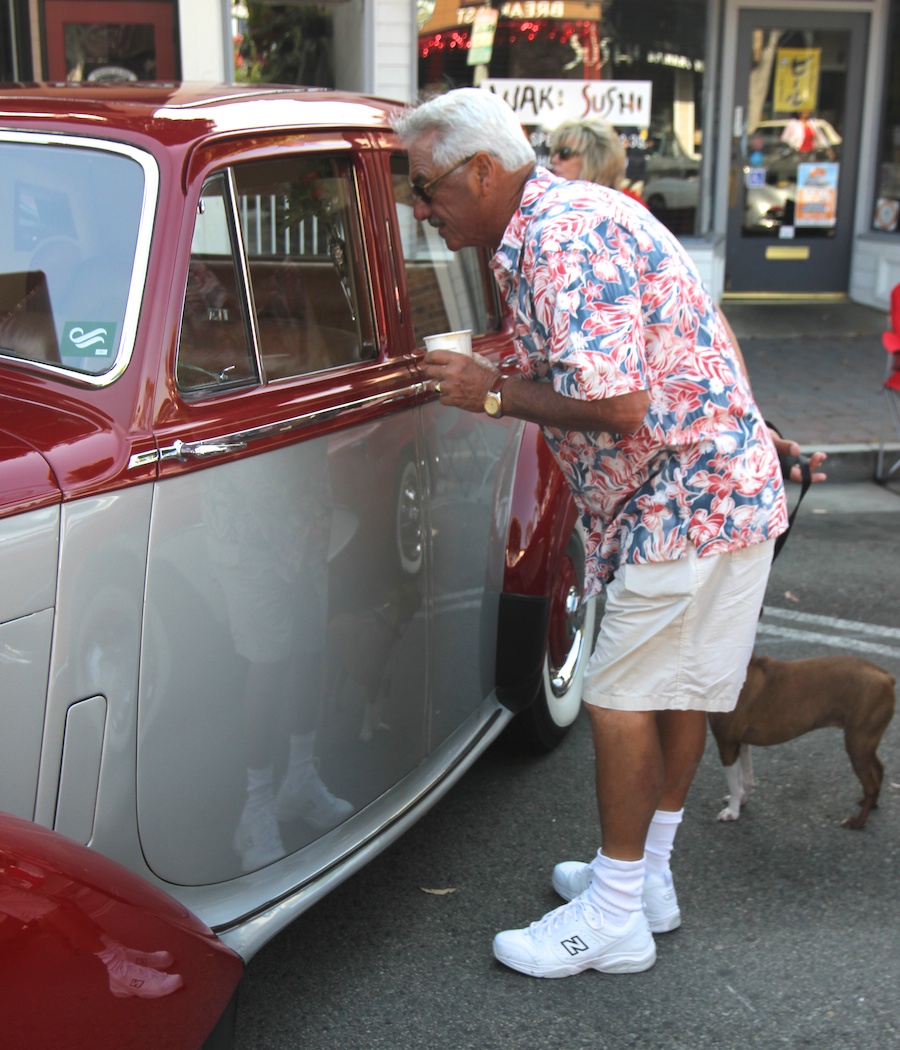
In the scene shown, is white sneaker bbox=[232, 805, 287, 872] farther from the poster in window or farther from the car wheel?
the poster in window

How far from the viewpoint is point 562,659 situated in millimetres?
3848

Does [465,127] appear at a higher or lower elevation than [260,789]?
higher

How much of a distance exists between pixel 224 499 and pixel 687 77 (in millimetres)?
9718

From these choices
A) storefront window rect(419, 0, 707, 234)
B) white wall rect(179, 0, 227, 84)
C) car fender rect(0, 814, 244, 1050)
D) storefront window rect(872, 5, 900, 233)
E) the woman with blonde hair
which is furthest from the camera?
storefront window rect(872, 5, 900, 233)

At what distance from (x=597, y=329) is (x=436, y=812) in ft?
5.81

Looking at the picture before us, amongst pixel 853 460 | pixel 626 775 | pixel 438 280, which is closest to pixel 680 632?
pixel 626 775

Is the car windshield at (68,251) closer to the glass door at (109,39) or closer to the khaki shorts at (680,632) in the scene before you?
the khaki shorts at (680,632)

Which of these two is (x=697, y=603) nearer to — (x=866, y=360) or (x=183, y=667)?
(x=183, y=667)

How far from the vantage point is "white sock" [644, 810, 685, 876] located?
292cm

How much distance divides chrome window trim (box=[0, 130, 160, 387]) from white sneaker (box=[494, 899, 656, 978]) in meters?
1.55

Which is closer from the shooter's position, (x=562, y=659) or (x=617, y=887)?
(x=617, y=887)

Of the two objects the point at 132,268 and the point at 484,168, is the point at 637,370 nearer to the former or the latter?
the point at 484,168

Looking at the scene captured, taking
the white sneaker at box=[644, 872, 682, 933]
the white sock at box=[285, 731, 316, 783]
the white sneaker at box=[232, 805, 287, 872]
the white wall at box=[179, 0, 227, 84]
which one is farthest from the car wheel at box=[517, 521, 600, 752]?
the white wall at box=[179, 0, 227, 84]

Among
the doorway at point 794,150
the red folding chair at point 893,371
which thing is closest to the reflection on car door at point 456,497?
the red folding chair at point 893,371
